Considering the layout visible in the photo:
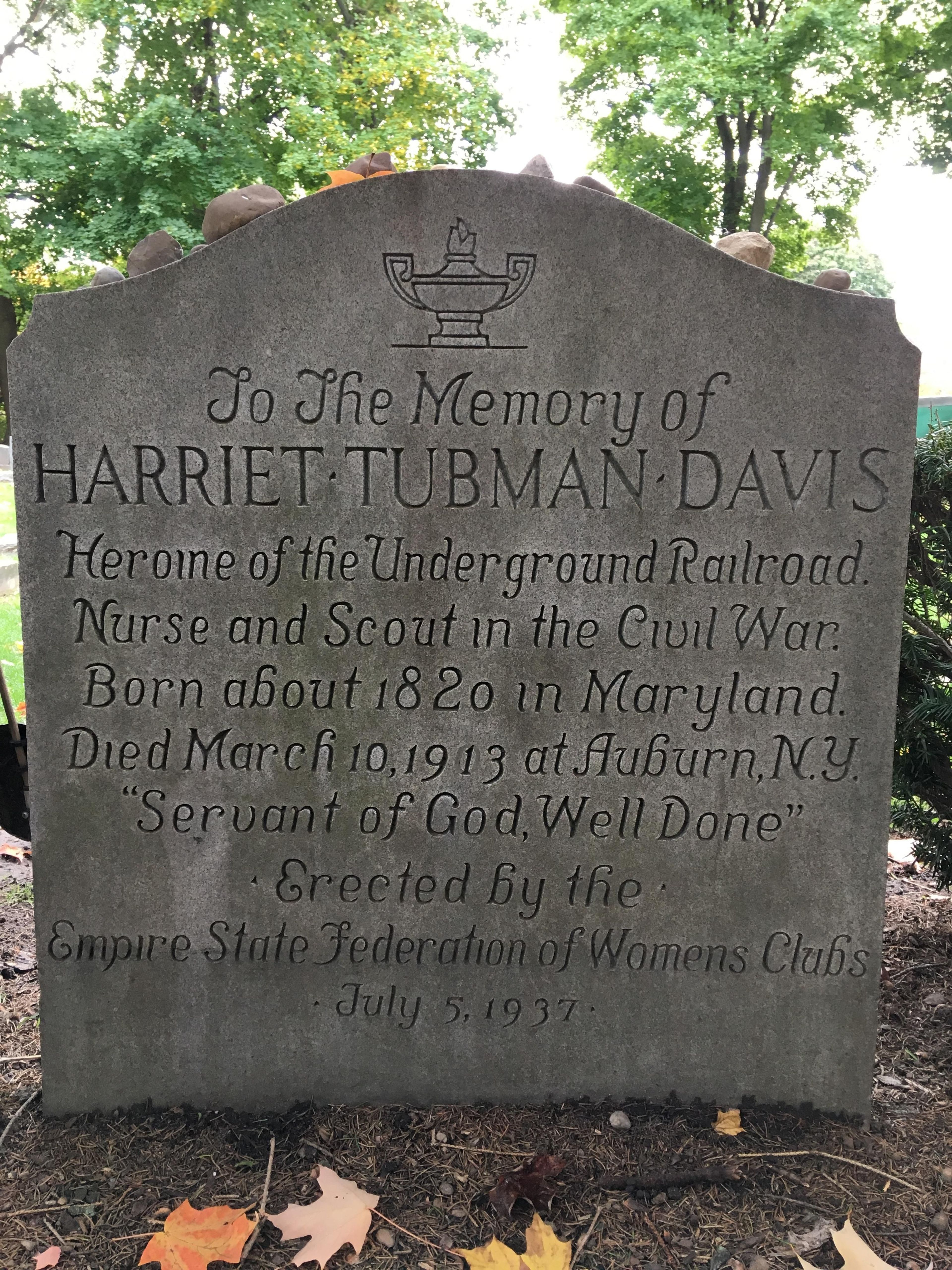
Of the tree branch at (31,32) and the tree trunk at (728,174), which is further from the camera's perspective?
the tree branch at (31,32)

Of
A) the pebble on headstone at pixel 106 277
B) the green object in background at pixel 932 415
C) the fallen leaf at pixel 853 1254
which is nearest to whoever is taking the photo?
the fallen leaf at pixel 853 1254

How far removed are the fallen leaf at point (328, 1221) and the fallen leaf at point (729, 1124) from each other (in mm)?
1041

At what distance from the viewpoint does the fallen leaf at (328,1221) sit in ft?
7.76

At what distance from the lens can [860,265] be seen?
43750 millimetres

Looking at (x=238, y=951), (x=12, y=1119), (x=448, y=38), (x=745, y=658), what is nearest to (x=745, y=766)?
(x=745, y=658)

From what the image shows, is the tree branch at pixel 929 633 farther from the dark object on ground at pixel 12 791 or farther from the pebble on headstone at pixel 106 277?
the dark object on ground at pixel 12 791

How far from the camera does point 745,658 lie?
9.08ft

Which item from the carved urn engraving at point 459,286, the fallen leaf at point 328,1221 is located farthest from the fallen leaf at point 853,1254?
the carved urn engraving at point 459,286

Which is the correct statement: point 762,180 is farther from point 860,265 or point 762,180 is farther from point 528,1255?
point 860,265

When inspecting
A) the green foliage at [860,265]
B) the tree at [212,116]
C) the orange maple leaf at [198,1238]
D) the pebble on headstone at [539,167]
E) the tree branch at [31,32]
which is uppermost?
the green foliage at [860,265]

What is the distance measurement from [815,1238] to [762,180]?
52.2 feet

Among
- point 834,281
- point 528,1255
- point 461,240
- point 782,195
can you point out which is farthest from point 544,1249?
point 782,195

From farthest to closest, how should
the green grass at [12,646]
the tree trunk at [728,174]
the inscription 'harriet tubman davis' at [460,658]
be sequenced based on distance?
the tree trunk at [728,174] → the green grass at [12,646] → the inscription 'harriet tubman davis' at [460,658]

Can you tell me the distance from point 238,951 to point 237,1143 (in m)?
0.54
